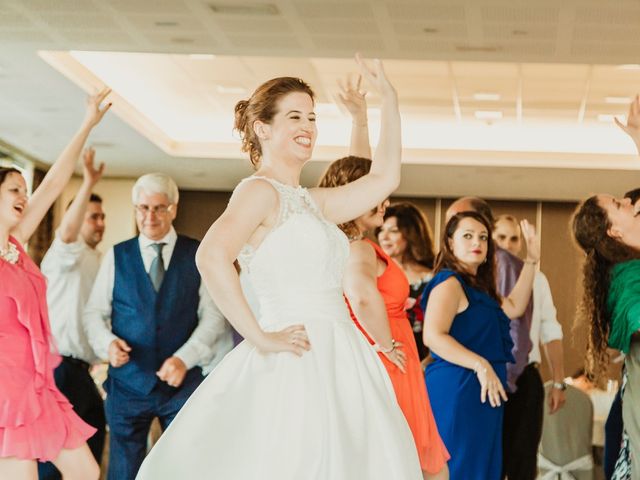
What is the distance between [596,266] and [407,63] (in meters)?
5.53

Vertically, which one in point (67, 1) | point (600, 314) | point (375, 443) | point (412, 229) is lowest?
point (375, 443)

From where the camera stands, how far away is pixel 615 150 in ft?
42.3

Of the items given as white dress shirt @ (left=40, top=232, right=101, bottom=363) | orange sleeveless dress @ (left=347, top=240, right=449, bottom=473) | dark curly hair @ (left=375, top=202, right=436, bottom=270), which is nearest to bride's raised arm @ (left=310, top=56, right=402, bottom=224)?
orange sleeveless dress @ (left=347, top=240, right=449, bottom=473)

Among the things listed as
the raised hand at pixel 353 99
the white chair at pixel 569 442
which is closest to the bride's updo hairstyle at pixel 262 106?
the raised hand at pixel 353 99

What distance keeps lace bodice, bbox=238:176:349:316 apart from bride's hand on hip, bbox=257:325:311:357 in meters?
0.09

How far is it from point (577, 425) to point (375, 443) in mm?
3953

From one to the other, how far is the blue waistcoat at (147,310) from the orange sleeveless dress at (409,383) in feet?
4.23

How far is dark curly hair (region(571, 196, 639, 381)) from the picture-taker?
14.2 ft

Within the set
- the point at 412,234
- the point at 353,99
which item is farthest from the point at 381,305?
the point at 412,234

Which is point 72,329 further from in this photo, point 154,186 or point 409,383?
point 409,383

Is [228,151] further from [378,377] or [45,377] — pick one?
[378,377]

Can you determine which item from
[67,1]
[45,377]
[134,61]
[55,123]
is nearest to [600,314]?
[45,377]

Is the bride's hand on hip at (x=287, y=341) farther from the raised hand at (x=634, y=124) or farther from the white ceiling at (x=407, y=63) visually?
the white ceiling at (x=407, y=63)

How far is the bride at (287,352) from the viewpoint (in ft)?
9.00
